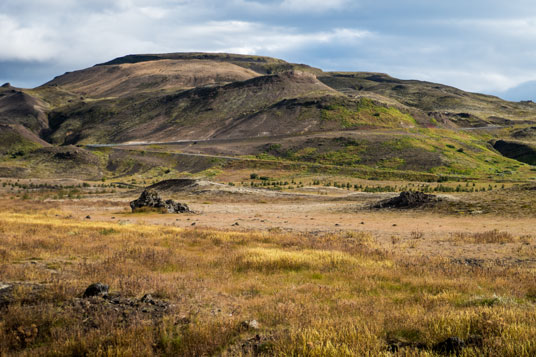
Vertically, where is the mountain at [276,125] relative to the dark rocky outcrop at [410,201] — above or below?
above

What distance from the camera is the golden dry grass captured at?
6051 millimetres

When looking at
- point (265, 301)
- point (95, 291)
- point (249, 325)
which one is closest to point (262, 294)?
point (265, 301)

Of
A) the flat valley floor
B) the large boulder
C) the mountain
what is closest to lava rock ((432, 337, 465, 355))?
the flat valley floor

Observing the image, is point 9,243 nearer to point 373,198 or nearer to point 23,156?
point 373,198

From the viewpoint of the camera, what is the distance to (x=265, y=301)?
848 cm

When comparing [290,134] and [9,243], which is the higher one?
[290,134]

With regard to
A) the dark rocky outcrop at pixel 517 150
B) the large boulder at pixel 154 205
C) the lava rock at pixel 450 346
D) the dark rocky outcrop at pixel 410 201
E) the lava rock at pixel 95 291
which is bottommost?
the large boulder at pixel 154 205

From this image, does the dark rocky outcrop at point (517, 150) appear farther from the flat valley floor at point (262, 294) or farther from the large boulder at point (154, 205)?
the flat valley floor at point (262, 294)

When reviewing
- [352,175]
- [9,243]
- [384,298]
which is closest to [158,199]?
[9,243]

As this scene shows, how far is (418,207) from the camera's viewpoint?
3228 centimetres

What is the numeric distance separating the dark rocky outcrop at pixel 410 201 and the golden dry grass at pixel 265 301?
61.3 feet

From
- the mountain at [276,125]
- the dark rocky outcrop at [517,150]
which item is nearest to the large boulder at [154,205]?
the mountain at [276,125]

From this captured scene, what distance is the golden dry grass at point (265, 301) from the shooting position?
19.9 ft

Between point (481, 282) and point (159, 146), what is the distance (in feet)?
364
